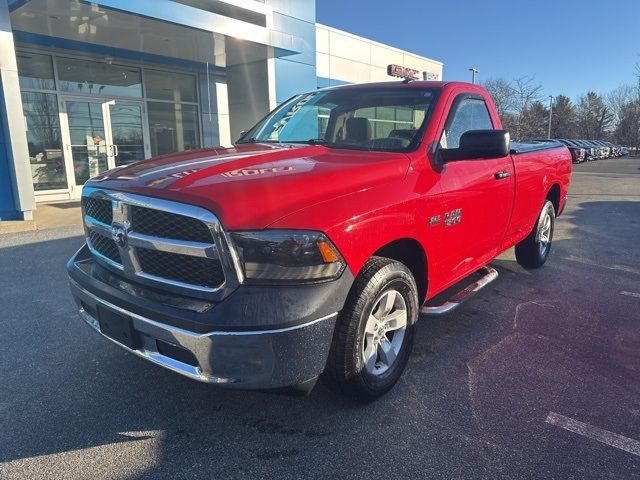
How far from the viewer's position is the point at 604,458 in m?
2.38

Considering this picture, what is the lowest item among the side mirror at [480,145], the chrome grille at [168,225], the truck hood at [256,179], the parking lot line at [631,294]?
the parking lot line at [631,294]

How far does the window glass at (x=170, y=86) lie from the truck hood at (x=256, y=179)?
37.1ft

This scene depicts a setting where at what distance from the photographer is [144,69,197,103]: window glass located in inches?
516

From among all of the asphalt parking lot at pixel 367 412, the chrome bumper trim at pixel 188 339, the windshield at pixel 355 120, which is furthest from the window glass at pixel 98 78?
the chrome bumper trim at pixel 188 339

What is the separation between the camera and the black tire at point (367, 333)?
2459 millimetres

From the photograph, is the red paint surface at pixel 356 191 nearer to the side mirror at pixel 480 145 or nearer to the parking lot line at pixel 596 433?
the side mirror at pixel 480 145

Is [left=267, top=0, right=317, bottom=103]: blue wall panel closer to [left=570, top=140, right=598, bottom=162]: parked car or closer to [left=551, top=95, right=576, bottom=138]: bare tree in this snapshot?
[left=570, top=140, right=598, bottom=162]: parked car

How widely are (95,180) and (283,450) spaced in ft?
6.23

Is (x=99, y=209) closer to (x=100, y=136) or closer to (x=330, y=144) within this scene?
(x=330, y=144)

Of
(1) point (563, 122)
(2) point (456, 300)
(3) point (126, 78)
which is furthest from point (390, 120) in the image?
(1) point (563, 122)

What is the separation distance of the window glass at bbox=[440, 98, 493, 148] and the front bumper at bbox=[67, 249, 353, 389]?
5.39 feet

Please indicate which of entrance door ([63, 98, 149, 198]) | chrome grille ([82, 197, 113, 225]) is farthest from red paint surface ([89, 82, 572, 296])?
entrance door ([63, 98, 149, 198])

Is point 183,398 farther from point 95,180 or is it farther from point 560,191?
point 560,191

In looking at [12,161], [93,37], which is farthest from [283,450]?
[93,37]
